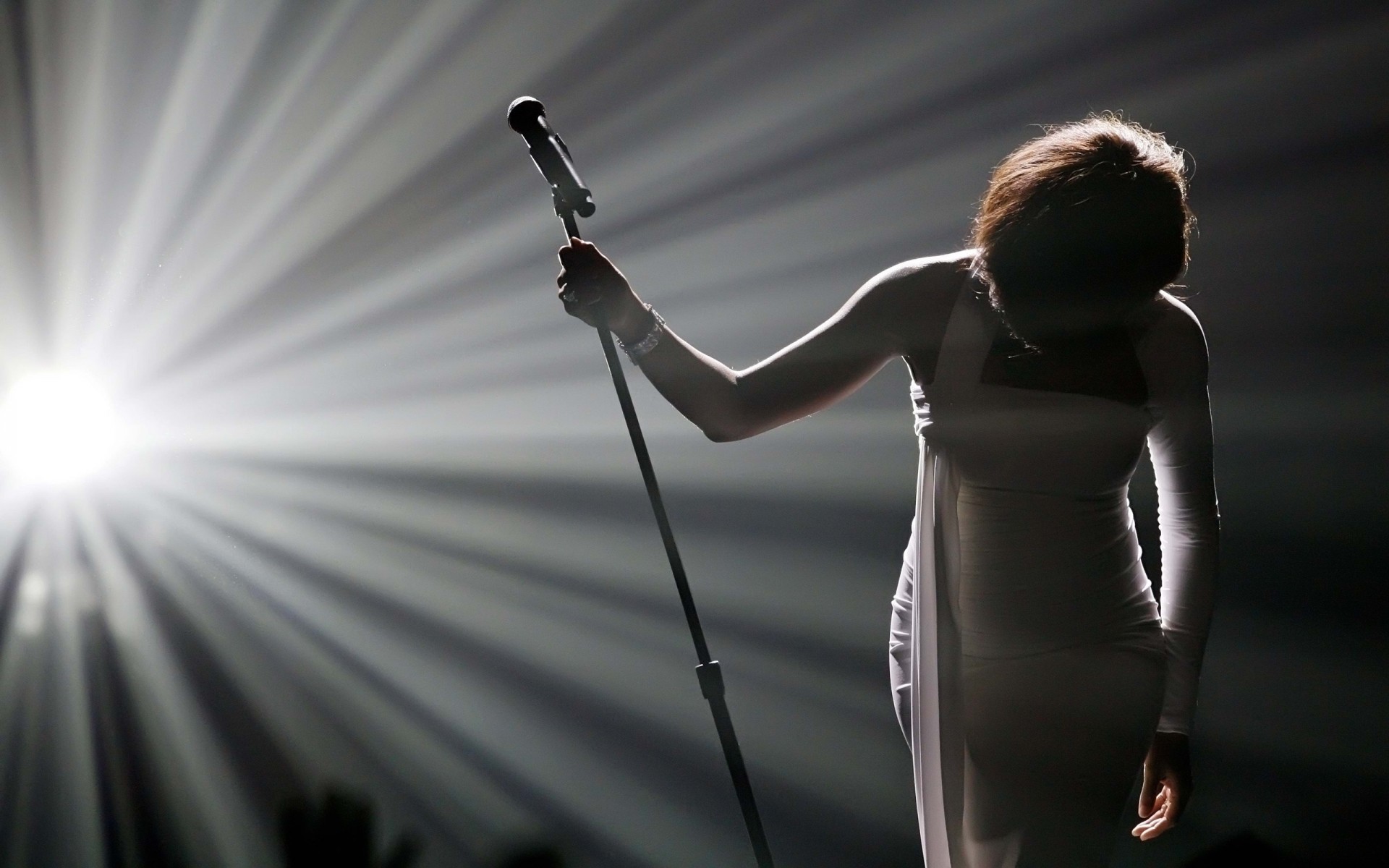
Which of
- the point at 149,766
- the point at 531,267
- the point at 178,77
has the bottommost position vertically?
the point at 149,766

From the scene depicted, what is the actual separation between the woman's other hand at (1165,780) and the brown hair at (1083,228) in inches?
17.9

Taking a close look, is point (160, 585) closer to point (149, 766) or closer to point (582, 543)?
point (149, 766)

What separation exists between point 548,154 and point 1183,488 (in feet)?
2.38

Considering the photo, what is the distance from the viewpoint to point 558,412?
1864 mm

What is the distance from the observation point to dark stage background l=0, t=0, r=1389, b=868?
1.59m

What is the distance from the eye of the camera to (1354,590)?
1.61 meters

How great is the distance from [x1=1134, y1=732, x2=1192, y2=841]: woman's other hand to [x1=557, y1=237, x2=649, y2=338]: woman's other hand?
70 centimetres

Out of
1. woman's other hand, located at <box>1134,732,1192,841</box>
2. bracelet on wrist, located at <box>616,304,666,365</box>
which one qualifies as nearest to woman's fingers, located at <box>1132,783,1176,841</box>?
woman's other hand, located at <box>1134,732,1192,841</box>

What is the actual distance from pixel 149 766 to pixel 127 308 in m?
0.90

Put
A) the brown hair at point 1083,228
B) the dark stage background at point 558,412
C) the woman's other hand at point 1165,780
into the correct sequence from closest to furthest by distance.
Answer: the brown hair at point 1083,228 < the woman's other hand at point 1165,780 < the dark stage background at point 558,412

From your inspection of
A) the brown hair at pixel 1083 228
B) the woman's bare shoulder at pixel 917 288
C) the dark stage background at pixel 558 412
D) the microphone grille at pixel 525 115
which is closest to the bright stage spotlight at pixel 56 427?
the dark stage background at pixel 558 412

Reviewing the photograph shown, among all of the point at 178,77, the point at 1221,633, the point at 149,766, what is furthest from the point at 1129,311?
the point at 149,766

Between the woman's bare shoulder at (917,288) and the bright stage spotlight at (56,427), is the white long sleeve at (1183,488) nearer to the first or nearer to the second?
the woman's bare shoulder at (917,288)

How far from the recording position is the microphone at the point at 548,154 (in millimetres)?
865
